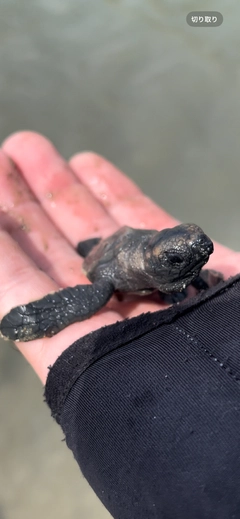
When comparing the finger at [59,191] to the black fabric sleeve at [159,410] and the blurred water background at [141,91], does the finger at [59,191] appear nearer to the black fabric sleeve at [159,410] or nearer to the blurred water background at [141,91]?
the blurred water background at [141,91]

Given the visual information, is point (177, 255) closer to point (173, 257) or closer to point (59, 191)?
point (173, 257)

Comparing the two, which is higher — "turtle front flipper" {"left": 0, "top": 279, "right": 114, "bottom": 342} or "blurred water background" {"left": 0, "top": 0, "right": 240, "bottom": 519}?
"blurred water background" {"left": 0, "top": 0, "right": 240, "bottom": 519}

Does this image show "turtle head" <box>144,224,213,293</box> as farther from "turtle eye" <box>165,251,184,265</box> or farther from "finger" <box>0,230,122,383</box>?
"finger" <box>0,230,122,383</box>

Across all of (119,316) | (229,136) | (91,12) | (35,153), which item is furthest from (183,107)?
(119,316)

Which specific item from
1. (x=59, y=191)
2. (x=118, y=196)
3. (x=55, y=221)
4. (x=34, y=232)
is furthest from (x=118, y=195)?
(x=34, y=232)

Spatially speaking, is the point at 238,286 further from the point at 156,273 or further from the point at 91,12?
the point at 91,12

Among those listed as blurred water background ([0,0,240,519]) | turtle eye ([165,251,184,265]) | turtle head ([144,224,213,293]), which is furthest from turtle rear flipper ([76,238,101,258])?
blurred water background ([0,0,240,519])

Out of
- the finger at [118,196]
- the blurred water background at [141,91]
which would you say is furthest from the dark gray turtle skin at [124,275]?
the blurred water background at [141,91]
